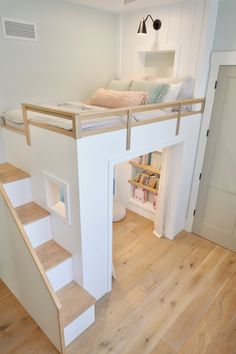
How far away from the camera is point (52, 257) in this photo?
199 cm

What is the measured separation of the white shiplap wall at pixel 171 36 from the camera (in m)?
2.44

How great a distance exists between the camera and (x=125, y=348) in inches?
72.6

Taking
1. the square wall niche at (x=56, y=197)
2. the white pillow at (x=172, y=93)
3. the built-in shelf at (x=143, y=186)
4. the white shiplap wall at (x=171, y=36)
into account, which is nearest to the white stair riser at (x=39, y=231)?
the square wall niche at (x=56, y=197)

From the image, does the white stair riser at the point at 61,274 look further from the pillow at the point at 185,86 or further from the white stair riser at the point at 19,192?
the pillow at the point at 185,86

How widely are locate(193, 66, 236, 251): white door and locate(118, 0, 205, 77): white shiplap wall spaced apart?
1.30ft

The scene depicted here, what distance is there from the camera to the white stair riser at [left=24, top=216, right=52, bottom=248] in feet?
6.66

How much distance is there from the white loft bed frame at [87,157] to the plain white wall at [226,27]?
0.59 metres

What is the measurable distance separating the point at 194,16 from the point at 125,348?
312cm

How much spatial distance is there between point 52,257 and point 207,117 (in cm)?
220

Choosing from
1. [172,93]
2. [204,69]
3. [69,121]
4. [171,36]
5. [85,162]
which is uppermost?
[171,36]

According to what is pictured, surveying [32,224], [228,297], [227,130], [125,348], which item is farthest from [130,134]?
[228,297]

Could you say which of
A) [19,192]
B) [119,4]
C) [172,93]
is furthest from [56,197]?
[119,4]

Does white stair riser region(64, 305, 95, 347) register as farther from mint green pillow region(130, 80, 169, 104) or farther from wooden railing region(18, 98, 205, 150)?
mint green pillow region(130, 80, 169, 104)

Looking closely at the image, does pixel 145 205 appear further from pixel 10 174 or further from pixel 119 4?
pixel 119 4
